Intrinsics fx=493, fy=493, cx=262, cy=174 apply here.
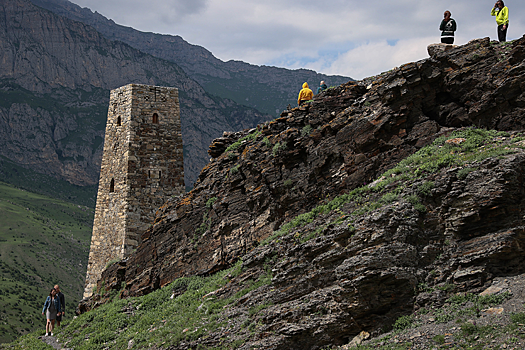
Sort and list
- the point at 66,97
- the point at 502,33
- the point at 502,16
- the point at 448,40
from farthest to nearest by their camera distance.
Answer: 1. the point at 66,97
2. the point at 448,40
3. the point at 502,16
4. the point at 502,33

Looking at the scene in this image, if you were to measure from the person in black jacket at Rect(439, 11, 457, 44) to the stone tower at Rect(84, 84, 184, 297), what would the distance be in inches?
665

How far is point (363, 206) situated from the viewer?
1498 centimetres

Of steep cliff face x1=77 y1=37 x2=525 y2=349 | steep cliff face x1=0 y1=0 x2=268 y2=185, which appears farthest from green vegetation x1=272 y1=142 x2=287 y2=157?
steep cliff face x1=0 y1=0 x2=268 y2=185

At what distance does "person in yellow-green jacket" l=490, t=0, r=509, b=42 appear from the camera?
18.1 m

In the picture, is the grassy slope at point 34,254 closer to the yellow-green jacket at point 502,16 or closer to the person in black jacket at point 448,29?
the person in black jacket at point 448,29

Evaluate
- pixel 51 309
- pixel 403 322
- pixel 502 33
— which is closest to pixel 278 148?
pixel 502 33

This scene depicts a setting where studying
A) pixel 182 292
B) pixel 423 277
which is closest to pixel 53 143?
pixel 182 292

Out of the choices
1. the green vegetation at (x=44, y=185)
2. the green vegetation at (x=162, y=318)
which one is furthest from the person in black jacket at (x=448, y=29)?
the green vegetation at (x=44, y=185)

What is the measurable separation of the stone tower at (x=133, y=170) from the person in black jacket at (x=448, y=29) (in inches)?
665

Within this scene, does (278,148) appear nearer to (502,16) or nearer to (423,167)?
(423,167)

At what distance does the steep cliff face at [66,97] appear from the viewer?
156625mm

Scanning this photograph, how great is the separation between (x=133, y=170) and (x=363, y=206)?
17538 millimetres

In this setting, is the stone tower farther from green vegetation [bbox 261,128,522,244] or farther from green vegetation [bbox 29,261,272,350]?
green vegetation [bbox 261,128,522,244]

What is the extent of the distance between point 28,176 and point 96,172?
24118mm
